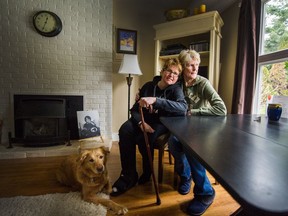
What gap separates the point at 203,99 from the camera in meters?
1.57

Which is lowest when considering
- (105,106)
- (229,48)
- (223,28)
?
(105,106)

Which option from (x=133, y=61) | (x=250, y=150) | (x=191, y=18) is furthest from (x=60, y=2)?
(x=250, y=150)

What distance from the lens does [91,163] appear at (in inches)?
51.5

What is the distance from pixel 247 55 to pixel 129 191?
1.90 metres

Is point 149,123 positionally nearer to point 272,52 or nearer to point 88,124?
point 88,124

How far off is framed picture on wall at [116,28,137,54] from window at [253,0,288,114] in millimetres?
1759

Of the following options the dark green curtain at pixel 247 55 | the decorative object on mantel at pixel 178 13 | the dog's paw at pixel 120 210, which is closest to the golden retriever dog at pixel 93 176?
the dog's paw at pixel 120 210

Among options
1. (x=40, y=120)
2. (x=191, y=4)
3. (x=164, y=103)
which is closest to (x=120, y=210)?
(x=164, y=103)

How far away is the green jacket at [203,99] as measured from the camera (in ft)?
4.73

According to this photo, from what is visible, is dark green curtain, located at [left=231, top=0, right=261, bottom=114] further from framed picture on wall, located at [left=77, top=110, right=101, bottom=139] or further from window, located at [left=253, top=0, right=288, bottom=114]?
framed picture on wall, located at [left=77, top=110, right=101, bottom=139]

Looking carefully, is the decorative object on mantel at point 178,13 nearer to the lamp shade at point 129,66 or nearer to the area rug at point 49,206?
the lamp shade at point 129,66

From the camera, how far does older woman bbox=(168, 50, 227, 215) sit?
49.7 inches

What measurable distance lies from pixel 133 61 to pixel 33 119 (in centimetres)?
154

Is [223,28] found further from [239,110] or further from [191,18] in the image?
[239,110]
